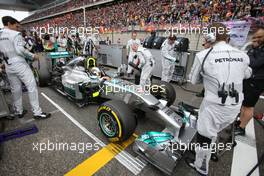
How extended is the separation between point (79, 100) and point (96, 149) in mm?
1337

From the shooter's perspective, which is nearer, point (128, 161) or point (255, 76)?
point (128, 161)

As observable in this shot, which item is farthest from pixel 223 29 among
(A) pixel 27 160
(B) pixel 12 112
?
(B) pixel 12 112

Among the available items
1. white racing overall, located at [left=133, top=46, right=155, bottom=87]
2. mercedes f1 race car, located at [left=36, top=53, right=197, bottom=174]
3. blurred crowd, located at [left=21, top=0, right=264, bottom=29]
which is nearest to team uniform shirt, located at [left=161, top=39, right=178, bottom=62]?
white racing overall, located at [left=133, top=46, right=155, bottom=87]

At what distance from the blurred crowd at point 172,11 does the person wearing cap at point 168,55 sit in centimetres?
225

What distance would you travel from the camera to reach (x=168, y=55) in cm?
504

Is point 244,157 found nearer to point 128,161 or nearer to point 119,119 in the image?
point 128,161

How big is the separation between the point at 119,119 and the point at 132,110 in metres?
0.53

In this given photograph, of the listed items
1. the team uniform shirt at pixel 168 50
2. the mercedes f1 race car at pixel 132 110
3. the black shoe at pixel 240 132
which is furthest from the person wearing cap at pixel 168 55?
the black shoe at pixel 240 132

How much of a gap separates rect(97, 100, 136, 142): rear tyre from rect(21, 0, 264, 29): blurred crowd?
5.87 meters

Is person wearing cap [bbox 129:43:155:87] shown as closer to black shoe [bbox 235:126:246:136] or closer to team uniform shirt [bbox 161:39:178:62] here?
team uniform shirt [bbox 161:39:178:62]

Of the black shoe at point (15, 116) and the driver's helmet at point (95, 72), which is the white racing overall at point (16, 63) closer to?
the black shoe at point (15, 116)

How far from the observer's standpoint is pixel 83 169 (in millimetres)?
1860

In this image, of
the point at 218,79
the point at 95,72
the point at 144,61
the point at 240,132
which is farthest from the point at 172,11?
the point at 218,79

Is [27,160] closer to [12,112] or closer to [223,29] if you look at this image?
[12,112]
